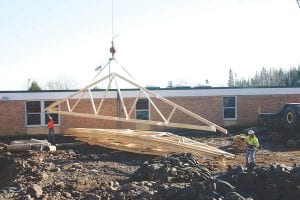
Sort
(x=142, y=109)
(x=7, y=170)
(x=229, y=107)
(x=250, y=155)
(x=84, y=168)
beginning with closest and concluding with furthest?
(x=250, y=155) → (x=84, y=168) → (x=7, y=170) → (x=142, y=109) → (x=229, y=107)

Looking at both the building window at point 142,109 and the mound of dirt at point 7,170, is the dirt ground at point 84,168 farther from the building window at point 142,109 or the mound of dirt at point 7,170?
the building window at point 142,109

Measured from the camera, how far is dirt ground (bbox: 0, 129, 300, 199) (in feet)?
40.2

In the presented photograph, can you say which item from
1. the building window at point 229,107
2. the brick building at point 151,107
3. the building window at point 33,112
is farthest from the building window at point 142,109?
the building window at point 33,112

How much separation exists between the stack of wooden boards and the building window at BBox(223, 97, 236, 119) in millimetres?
11461

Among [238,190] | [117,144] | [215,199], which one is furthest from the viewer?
[117,144]

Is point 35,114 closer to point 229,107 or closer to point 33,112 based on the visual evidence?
point 33,112

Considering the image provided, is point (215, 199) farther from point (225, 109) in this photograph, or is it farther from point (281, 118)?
point (225, 109)

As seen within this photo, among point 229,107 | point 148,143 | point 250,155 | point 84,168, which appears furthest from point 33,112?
point 250,155

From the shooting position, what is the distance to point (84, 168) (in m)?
16.4

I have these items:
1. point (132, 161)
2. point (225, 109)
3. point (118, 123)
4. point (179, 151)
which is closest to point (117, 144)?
point (132, 161)

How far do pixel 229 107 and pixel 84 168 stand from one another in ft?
53.3

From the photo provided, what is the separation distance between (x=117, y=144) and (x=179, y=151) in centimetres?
313

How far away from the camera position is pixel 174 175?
529 inches

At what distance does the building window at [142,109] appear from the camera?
96.0ft
